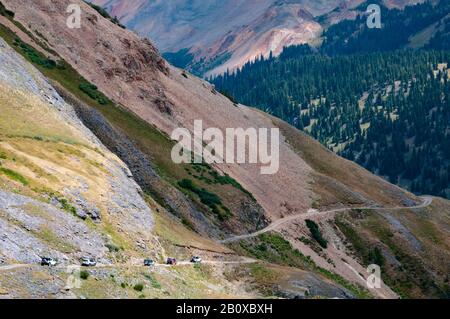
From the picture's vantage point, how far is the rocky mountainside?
93.4 meters

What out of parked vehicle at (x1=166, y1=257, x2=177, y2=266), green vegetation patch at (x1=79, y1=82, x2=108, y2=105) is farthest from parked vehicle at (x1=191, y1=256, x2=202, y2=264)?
green vegetation patch at (x1=79, y1=82, x2=108, y2=105)

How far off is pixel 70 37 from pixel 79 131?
51.7 meters

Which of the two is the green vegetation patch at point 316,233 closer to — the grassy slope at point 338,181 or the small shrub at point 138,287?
the grassy slope at point 338,181

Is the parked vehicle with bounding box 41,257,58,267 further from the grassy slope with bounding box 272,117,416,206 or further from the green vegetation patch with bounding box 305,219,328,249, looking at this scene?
the grassy slope with bounding box 272,117,416,206

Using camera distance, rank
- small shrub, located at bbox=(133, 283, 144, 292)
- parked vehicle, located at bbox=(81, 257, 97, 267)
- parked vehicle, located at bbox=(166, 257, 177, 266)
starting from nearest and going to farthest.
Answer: small shrub, located at bbox=(133, 283, 144, 292) < parked vehicle, located at bbox=(81, 257, 97, 267) < parked vehicle, located at bbox=(166, 257, 177, 266)

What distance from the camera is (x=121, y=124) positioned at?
130 m

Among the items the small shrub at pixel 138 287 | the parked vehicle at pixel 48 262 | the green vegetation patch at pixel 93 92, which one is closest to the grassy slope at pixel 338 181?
the green vegetation patch at pixel 93 92

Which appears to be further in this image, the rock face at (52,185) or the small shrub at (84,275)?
the rock face at (52,185)

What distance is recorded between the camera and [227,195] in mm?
129000

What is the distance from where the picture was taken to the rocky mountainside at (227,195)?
93.4m

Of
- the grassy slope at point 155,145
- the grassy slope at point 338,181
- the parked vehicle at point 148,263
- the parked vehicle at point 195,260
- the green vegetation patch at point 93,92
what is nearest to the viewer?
the parked vehicle at point 148,263

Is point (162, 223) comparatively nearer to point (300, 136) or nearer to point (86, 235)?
point (86, 235)
